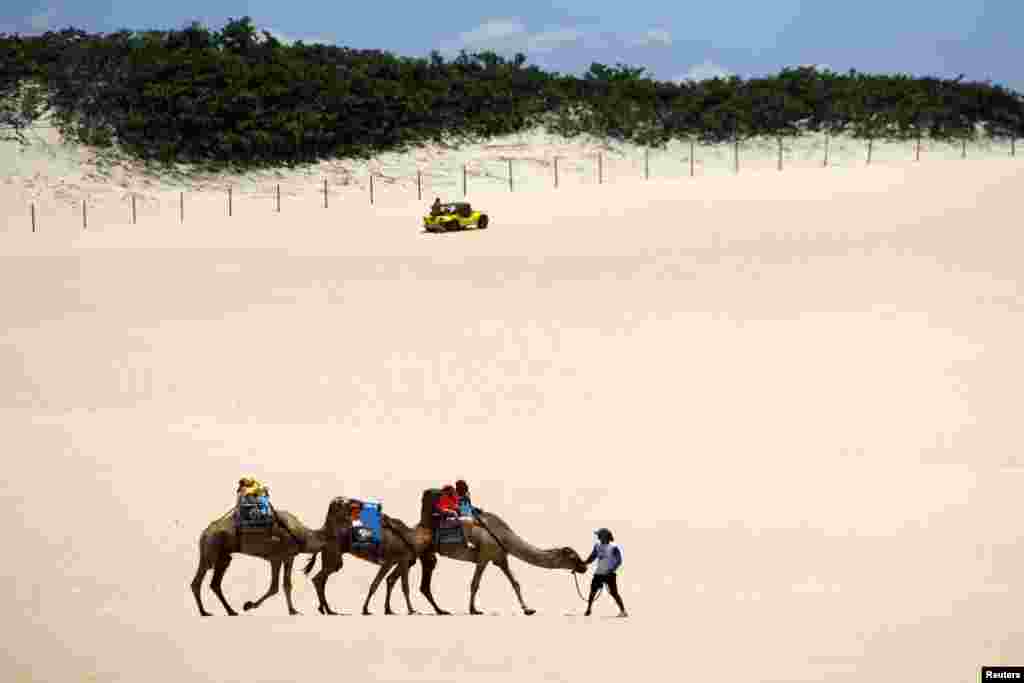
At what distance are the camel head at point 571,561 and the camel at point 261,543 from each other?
2459mm

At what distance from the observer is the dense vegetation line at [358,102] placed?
69.2m

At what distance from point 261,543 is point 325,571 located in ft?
2.72

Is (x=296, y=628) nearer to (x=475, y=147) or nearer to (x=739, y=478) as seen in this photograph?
(x=739, y=478)

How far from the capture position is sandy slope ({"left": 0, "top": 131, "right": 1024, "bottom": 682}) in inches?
682

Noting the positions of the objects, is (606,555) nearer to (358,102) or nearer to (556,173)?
(556,173)

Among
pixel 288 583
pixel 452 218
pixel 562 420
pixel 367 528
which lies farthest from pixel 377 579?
pixel 452 218

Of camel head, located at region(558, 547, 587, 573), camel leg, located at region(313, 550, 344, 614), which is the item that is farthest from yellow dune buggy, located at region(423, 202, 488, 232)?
camel head, located at region(558, 547, 587, 573)

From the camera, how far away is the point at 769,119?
74688 mm

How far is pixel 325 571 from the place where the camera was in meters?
18.0

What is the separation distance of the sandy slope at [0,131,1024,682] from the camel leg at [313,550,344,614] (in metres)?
0.20

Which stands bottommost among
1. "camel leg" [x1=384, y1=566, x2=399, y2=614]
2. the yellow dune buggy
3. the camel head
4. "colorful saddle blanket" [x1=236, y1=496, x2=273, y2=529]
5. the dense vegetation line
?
"camel leg" [x1=384, y1=566, x2=399, y2=614]

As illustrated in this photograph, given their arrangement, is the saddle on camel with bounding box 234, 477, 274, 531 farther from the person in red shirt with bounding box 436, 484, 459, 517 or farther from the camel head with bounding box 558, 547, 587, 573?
the camel head with bounding box 558, 547, 587, 573

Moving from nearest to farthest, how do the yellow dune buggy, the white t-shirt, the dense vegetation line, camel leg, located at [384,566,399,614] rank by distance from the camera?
1. the white t-shirt
2. camel leg, located at [384,566,399,614]
3. the yellow dune buggy
4. the dense vegetation line

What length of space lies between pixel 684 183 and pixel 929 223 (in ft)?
39.0
